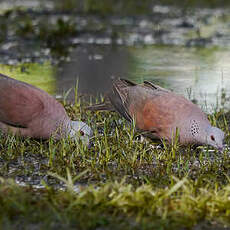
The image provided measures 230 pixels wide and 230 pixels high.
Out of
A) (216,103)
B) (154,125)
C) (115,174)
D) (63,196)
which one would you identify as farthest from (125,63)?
(63,196)

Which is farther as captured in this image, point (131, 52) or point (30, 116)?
point (131, 52)

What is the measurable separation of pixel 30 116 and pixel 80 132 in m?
0.49

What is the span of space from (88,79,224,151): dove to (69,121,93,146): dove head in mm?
473

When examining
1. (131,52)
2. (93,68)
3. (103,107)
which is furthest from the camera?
(131,52)

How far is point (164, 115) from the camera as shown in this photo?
17.4 ft

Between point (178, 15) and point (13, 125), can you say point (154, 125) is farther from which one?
point (178, 15)

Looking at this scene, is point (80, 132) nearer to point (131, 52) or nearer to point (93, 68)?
point (93, 68)

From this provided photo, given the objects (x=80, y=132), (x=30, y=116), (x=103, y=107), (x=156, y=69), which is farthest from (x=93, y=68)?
(x=80, y=132)

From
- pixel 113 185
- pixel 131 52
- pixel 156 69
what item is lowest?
pixel 113 185

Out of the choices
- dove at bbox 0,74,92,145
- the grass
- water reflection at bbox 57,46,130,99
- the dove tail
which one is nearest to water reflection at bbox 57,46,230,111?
water reflection at bbox 57,46,130,99

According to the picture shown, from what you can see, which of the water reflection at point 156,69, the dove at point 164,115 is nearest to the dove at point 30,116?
the dove at point 164,115

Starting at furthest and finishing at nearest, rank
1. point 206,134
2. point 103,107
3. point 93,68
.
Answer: point 93,68 → point 103,107 → point 206,134

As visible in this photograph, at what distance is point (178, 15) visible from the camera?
15.4 meters

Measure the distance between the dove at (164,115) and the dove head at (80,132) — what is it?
473 millimetres
